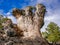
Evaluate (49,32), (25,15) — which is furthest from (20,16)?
(49,32)

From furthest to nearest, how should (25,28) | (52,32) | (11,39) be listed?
(52,32) → (25,28) → (11,39)

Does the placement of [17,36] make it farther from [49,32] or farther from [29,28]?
[49,32]

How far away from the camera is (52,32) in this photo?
99.7 feet

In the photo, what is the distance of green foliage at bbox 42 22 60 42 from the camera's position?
94.7 feet

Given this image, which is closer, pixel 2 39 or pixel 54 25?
pixel 2 39

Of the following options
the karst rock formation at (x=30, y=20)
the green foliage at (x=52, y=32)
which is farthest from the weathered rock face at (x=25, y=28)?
the green foliage at (x=52, y=32)

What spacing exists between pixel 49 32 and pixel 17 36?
18.6 metres

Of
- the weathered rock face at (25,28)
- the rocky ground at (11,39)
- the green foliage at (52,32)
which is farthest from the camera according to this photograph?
the green foliage at (52,32)

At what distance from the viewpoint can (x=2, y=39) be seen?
12.4 m

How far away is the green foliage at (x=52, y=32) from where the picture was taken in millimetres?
28859

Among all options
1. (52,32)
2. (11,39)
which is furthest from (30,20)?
(52,32)

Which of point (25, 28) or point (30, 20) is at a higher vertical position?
point (30, 20)

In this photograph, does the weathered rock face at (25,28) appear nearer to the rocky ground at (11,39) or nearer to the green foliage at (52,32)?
the rocky ground at (11,39)

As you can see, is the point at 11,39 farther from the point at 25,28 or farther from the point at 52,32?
the point at 52,32
